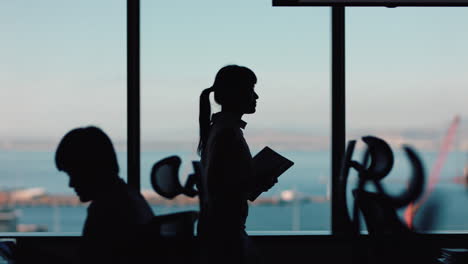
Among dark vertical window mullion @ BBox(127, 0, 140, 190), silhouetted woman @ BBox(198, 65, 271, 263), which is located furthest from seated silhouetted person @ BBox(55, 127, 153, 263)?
dark vertical window mullion @ BBox(127, 0, 140, 190)

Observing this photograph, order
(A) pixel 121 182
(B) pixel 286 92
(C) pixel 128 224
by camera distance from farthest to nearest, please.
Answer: (B) pixel 286 92 < (A) pixel 121 182 < (C) pixel 128 224

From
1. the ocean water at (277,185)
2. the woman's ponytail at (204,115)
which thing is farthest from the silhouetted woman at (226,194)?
the ocean water at (277,185)

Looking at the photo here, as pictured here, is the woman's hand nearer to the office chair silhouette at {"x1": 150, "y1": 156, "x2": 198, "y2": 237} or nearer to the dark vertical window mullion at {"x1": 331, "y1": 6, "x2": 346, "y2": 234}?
the office chair silhouette at {"x1": 150, "y1": 156, "x2": 198, "y2": 237}

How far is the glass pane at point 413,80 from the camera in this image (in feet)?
12.8

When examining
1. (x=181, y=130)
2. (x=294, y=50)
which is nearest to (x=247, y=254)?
(x=181, y=130)

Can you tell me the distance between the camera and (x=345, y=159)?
168 cm

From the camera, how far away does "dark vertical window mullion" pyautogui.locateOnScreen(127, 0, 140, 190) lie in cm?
382

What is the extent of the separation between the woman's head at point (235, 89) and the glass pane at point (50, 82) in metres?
1.63

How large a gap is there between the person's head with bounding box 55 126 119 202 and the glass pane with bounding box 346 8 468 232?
Answer: 2323mm

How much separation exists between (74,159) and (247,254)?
746 millimetres

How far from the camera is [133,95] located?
151 inches

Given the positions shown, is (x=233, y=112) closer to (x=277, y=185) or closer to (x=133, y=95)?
(x=277, y=185)

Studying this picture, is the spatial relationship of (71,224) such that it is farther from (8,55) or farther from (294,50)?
(294,50)

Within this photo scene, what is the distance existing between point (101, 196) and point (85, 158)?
180 millimetres
